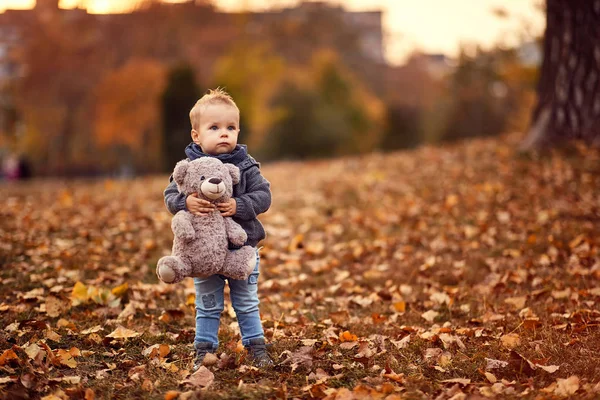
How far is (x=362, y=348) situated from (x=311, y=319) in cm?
103

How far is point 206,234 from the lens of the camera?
3584 mm

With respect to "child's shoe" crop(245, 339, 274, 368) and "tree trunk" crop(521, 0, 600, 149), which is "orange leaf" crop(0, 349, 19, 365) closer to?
"child's shoe" crop(245, 339, 274, 368)

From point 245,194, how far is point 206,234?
347 millimetres

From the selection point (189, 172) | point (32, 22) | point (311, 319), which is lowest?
point (311, 319)

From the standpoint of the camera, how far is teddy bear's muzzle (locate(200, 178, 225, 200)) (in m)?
3.50

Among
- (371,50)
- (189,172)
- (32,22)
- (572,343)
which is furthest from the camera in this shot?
(371,50)

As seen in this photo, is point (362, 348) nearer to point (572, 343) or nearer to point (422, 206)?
point (572, 343)

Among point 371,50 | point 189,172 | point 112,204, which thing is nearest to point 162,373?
point 189,172

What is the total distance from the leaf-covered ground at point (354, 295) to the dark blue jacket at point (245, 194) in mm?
789

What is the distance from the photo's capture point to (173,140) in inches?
919

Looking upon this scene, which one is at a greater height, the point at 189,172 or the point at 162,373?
the point at 189,172

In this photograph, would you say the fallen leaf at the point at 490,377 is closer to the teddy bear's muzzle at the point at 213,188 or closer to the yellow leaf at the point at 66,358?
the teddy bear's muzzle at the point at 213,188

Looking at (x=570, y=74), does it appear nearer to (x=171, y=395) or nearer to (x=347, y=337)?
(x=347, y=337)

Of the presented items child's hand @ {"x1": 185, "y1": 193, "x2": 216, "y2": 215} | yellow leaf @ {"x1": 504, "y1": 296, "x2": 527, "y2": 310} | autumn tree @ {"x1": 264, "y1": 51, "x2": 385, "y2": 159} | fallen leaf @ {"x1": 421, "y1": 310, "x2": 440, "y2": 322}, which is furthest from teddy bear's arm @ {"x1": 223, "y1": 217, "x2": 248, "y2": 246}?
autumn tree @ {"x1": 264, "y1": 51, "x2": 385, "y2": 159}
